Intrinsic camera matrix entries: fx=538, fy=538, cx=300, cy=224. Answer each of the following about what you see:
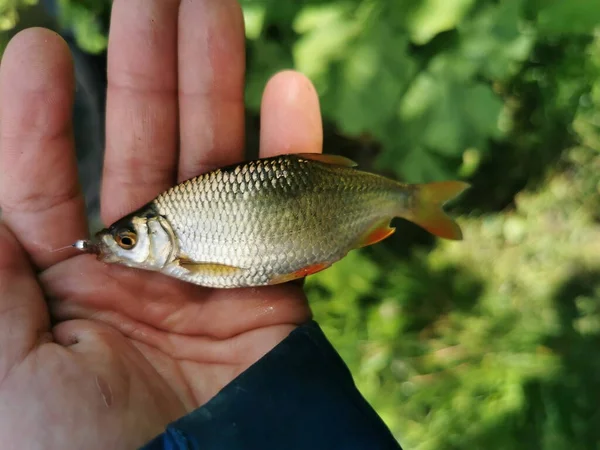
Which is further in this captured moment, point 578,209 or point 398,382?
point 578,209

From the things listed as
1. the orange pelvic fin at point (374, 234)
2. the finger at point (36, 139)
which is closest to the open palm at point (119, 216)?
the finger at point (36, 139)

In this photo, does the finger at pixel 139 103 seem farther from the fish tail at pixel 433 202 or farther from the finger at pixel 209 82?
the fish tail at pixel 433 202

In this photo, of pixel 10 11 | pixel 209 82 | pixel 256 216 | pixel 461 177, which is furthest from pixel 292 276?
pixel 10 11

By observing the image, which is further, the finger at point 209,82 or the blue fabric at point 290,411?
the finger at point 209,82

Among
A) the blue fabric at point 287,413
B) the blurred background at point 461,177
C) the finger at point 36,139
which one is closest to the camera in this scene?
the blue fabric at point 287,413

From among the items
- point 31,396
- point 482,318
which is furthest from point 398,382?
point 31,396

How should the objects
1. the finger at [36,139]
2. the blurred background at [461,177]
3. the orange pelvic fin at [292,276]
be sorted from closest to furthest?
the finger at [36,139], the orange pelvic fin at [292,276], the blurred background at [461,177]

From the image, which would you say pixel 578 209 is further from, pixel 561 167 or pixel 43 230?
pixel 43 230
